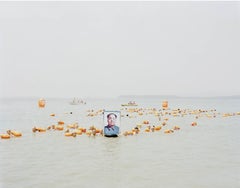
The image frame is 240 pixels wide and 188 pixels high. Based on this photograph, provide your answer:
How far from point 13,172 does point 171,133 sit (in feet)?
48.9

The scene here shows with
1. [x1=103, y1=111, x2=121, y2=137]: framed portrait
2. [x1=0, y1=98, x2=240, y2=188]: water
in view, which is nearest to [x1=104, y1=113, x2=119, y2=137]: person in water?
[x1=103, y1=111, x2=121, y2=137]: framed portrait

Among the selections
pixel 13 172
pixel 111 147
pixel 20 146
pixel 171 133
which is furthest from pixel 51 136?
pixel 13 172

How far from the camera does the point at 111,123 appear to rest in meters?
22.9

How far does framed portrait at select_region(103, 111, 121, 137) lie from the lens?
22398 millimetres

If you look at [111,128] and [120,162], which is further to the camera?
[111,128]

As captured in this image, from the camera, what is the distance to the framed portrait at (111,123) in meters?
22.4

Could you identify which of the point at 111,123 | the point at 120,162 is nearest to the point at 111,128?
the point at 111,123

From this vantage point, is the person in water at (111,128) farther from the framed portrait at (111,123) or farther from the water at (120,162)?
the water at (120,162)

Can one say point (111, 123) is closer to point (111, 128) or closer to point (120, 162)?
point (111, 128)

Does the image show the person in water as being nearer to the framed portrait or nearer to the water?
the framed portrait

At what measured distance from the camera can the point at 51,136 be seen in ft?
81.5

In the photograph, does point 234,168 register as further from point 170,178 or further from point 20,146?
point 20,146

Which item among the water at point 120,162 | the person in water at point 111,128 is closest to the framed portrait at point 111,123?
the person in water at point 111,128

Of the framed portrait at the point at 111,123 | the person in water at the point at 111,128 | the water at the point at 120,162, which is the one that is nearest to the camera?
the water at the point at 120,162
